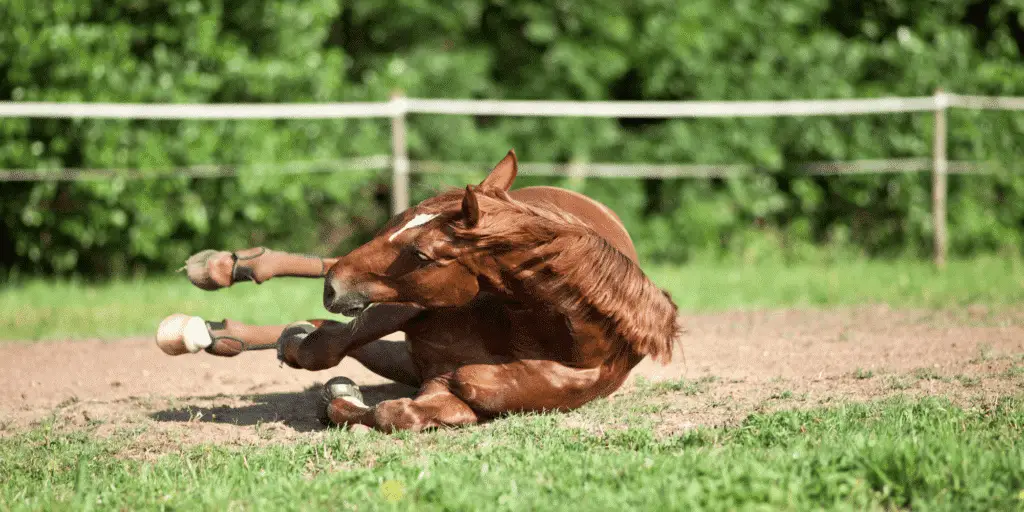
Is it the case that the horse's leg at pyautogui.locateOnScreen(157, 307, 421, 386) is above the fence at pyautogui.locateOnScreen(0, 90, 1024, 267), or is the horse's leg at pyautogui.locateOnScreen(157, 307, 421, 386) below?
below

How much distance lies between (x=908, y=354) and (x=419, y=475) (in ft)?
9.56

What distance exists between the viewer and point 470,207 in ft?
11.3

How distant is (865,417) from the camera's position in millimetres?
3861

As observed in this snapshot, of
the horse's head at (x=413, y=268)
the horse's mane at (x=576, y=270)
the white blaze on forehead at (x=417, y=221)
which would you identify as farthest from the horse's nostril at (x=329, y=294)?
the horse's mane at (x=576, y=270)

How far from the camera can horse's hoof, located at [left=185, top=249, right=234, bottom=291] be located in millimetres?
4391

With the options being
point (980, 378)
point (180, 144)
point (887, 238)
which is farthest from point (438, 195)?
point (887, 238)

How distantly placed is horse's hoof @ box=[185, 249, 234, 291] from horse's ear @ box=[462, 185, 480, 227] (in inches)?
54.8

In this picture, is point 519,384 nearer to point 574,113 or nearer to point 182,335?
point 182,335

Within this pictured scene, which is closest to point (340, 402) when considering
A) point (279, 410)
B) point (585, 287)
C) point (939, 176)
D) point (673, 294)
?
point (279, 410)

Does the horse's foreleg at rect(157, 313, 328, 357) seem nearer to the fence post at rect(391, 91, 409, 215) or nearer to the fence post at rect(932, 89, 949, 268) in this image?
the fence post at rect(391, 91, 409, 215)

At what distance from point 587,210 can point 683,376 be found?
0.87m

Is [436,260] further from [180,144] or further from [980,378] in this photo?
[180,144]

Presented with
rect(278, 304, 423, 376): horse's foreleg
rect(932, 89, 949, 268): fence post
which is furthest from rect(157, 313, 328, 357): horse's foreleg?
rect(932, 89, 949, 268): fence post

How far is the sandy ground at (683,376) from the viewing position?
13.9 ft
